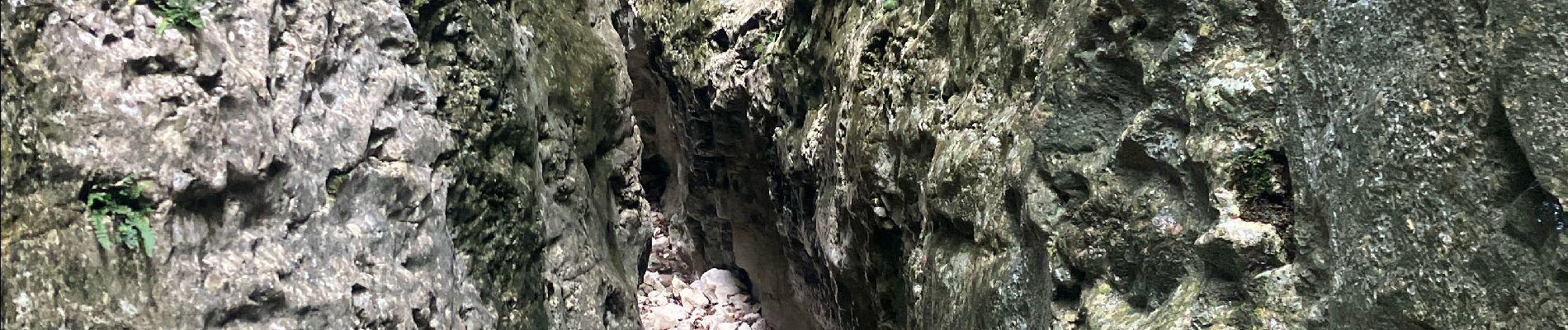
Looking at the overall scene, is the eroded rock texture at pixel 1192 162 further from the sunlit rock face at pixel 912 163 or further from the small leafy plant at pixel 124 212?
the small leafy plant at pixel 124 212

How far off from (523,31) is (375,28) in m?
1.37

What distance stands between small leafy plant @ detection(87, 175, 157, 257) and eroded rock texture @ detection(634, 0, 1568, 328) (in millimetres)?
2900

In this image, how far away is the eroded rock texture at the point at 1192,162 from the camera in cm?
218

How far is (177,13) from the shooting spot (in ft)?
10.6

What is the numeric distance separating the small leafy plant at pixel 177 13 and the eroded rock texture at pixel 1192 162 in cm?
289

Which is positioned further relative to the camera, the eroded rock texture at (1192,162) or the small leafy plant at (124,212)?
the small leafy plant at (124,212)

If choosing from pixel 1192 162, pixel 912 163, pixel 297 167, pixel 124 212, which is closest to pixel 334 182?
pixel 297 167

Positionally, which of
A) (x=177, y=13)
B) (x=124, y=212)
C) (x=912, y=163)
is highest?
(x=912, y=163)

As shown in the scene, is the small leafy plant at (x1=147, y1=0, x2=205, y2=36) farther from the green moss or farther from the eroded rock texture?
the eroded rock texture

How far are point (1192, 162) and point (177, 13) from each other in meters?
A: 3.21

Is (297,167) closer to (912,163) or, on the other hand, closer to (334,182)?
(334,182)

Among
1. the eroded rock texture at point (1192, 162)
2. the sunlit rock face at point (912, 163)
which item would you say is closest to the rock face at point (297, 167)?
the sunlit rock face at point (912, 163)

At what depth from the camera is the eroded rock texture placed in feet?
7.14

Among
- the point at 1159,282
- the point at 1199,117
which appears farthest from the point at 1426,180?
the point at 1159,282
